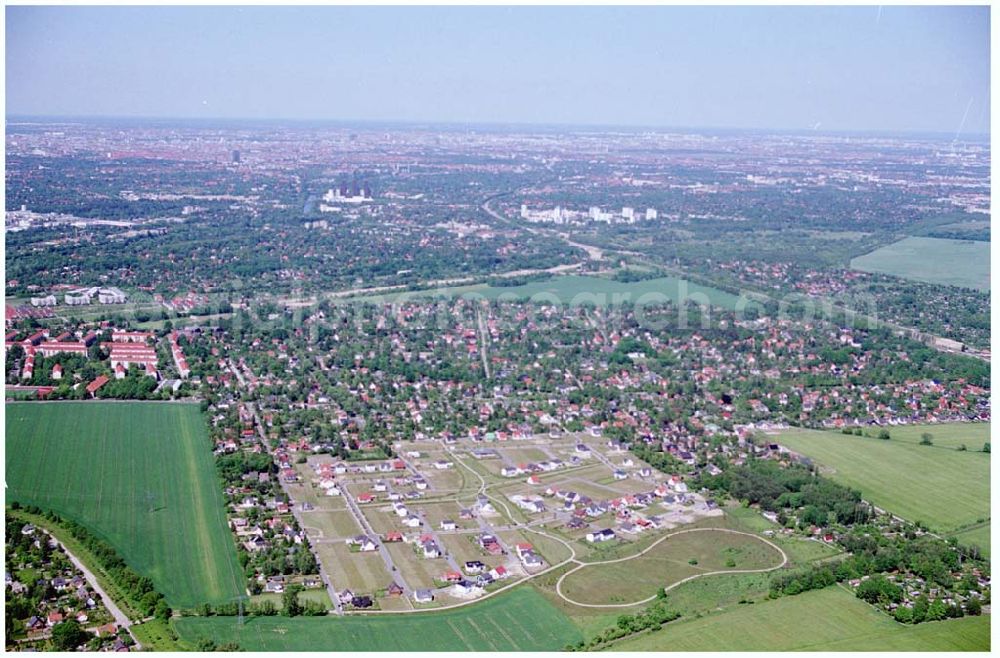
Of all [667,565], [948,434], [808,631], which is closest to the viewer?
[808,631]

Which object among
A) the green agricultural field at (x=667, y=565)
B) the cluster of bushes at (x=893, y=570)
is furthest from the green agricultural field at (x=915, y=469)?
the green agricultural field at (x=667, y=565)

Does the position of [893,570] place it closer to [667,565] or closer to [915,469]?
[667,565]

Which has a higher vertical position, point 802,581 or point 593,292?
point 593,292

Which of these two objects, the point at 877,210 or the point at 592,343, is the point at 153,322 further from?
the point at 877,210

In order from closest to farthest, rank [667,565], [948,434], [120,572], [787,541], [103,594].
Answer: [103,594]
[120,572]
[667,565]
[787,541]
[948,434]

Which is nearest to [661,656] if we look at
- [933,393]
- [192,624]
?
[192,624]

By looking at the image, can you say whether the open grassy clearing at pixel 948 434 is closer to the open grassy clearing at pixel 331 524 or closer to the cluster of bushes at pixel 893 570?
the cluster of bushes at pixel 893 570

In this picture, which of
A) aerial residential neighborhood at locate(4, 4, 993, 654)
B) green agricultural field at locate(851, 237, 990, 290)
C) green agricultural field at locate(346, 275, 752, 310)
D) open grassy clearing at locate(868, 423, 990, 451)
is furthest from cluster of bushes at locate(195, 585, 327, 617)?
green agricultural field at locate(851, 237, 990, 290)

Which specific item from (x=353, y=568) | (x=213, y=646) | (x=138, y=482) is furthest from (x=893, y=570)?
(x=138, y=482)
